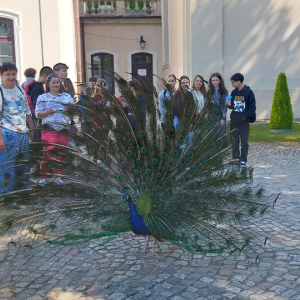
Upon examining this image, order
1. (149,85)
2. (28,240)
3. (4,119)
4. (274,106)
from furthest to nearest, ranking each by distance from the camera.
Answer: (274,106)
(4,119)
(149,85)
(28,240)

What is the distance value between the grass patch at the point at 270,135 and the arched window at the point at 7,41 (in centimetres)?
719

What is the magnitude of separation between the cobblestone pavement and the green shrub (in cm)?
989

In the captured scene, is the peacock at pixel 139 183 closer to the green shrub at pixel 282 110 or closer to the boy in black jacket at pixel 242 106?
the boy in black jacket at pixel 242 106

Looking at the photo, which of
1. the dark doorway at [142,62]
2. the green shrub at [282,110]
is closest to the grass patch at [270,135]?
the green shrub at [282,110]

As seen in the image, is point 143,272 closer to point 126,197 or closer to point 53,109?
point 126,197

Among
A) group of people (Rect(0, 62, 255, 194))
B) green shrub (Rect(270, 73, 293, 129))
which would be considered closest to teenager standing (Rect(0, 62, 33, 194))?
group of people (Rect(0, 62, 255, 194))

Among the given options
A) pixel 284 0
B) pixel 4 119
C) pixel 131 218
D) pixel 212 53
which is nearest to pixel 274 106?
pixel 212 53

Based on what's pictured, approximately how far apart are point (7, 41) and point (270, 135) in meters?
8.24

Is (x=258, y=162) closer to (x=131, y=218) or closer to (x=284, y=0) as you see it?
(x=131, y=218)

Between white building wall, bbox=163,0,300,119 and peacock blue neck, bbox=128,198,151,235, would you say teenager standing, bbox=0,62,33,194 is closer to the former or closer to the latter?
peacock blue neck, bbox=128,198,151,235

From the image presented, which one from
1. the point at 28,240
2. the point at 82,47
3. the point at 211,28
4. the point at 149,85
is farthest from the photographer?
the point at 82,47

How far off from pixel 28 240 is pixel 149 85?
1.79 m

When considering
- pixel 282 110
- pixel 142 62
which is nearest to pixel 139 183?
pixel 282 110

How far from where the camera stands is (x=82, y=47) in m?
24.9
